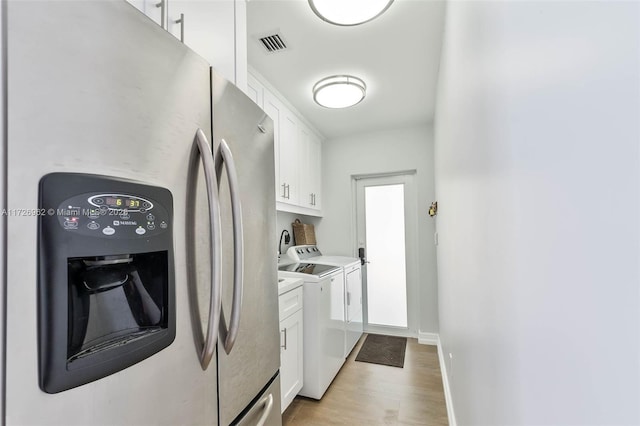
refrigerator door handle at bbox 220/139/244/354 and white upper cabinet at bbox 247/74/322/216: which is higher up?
white upper cabinet at bbox 247/74/322/216

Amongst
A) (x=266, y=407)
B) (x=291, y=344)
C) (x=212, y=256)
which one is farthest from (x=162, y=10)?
(x=291, y=344)

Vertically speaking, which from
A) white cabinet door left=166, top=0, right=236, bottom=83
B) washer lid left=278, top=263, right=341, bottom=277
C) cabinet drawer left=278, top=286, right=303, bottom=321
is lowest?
cabinet drawer left=278, top=286, right=303, bottom=321

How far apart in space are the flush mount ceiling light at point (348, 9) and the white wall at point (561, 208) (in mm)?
783

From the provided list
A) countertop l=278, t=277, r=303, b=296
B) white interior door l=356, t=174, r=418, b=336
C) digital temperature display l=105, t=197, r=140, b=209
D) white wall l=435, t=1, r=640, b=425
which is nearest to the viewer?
white wall l=435, t=1, r=640, b=425

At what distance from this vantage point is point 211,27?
1.09 metres

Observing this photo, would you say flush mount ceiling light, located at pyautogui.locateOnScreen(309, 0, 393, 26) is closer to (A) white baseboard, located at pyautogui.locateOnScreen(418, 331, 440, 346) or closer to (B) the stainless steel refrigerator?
(B) the stainless steel refrigerator

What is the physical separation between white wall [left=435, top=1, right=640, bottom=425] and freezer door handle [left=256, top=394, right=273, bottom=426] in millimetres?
751

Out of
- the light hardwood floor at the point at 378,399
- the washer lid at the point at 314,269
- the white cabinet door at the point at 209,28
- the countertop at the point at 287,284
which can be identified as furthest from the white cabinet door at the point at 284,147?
the light hardwood floor at the point at 378,399

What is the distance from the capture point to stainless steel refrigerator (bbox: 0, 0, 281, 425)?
428mm

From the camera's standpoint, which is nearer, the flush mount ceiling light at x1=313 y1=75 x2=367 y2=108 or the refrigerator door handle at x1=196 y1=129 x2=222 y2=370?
the refrigerator door handle at x1=196 y1=129 x2=222 y2=370

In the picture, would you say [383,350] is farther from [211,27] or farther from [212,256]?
[211,27]

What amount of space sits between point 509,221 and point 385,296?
3.19 metres

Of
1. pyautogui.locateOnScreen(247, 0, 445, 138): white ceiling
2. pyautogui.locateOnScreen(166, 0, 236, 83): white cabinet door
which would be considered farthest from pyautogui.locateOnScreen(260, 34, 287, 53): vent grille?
→ pyautogui.locateOnScreen(166, 0, 236, 83): white cabinet door

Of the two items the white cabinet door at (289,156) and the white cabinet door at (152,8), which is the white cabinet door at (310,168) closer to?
the white cabinet door at (289,156)
